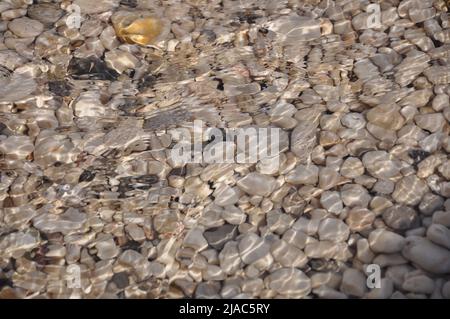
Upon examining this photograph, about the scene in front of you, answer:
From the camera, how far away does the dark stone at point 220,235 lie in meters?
2.95

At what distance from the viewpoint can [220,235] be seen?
2.98 meters

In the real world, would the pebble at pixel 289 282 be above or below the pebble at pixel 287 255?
below

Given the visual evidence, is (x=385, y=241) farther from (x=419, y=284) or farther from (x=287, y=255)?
(x=287, y=255)

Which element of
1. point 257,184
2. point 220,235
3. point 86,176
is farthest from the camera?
point 86,176

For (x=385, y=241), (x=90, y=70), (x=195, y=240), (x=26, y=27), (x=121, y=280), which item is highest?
(x=26, y=27)

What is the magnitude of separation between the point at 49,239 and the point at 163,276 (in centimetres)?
71

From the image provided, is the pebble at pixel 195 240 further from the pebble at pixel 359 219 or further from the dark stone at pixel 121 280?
the pebble at pixel 359 219

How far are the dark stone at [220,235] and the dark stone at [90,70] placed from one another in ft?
4.83

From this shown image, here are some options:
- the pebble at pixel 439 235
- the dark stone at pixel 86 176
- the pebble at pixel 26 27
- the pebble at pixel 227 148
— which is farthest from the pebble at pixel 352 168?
the pebble at pixel 26 27

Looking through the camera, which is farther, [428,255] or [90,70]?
[90,70]

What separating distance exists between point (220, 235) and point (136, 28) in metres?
1.85

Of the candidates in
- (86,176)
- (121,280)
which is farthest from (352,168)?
(86,176)

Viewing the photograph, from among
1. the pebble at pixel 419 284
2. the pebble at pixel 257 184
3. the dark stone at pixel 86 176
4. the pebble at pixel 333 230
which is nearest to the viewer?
the pebble at pixel 419 284

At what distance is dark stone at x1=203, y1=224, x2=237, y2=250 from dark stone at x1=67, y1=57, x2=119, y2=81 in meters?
1.47
